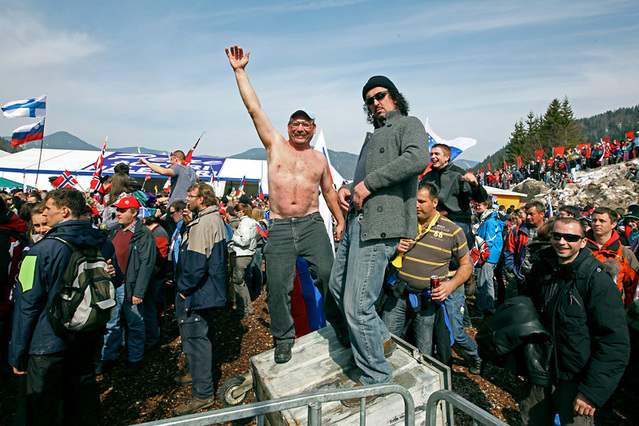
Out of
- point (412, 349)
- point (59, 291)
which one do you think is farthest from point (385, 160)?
point (59, 291)

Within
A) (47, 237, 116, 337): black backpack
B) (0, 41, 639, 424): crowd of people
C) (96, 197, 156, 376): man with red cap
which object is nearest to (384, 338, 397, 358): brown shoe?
(0, 41, 639, 424): crowd of people

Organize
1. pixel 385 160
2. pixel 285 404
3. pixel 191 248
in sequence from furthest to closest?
pixel 191 248 → pixel 385 160 → pixel 285 404

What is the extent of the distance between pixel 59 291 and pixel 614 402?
6092 mm

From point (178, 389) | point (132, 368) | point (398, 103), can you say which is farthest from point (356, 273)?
point (132, 368)

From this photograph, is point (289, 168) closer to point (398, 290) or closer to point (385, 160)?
point (385, 160)

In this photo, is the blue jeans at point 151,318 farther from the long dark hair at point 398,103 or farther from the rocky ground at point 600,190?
the rocky ground at point 600,190

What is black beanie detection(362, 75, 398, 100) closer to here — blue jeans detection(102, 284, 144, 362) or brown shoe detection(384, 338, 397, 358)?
brown shoe detection(384, 338, 397, 358)

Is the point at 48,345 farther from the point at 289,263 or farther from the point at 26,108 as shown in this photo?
the point at 26,108

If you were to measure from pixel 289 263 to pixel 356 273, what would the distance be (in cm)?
92

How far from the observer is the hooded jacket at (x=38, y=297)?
9.44 feet

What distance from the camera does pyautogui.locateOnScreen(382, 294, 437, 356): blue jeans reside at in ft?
12.4

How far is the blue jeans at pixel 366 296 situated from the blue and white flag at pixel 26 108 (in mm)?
11878

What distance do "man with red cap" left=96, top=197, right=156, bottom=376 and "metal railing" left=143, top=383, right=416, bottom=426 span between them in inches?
152

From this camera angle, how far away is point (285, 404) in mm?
1648
